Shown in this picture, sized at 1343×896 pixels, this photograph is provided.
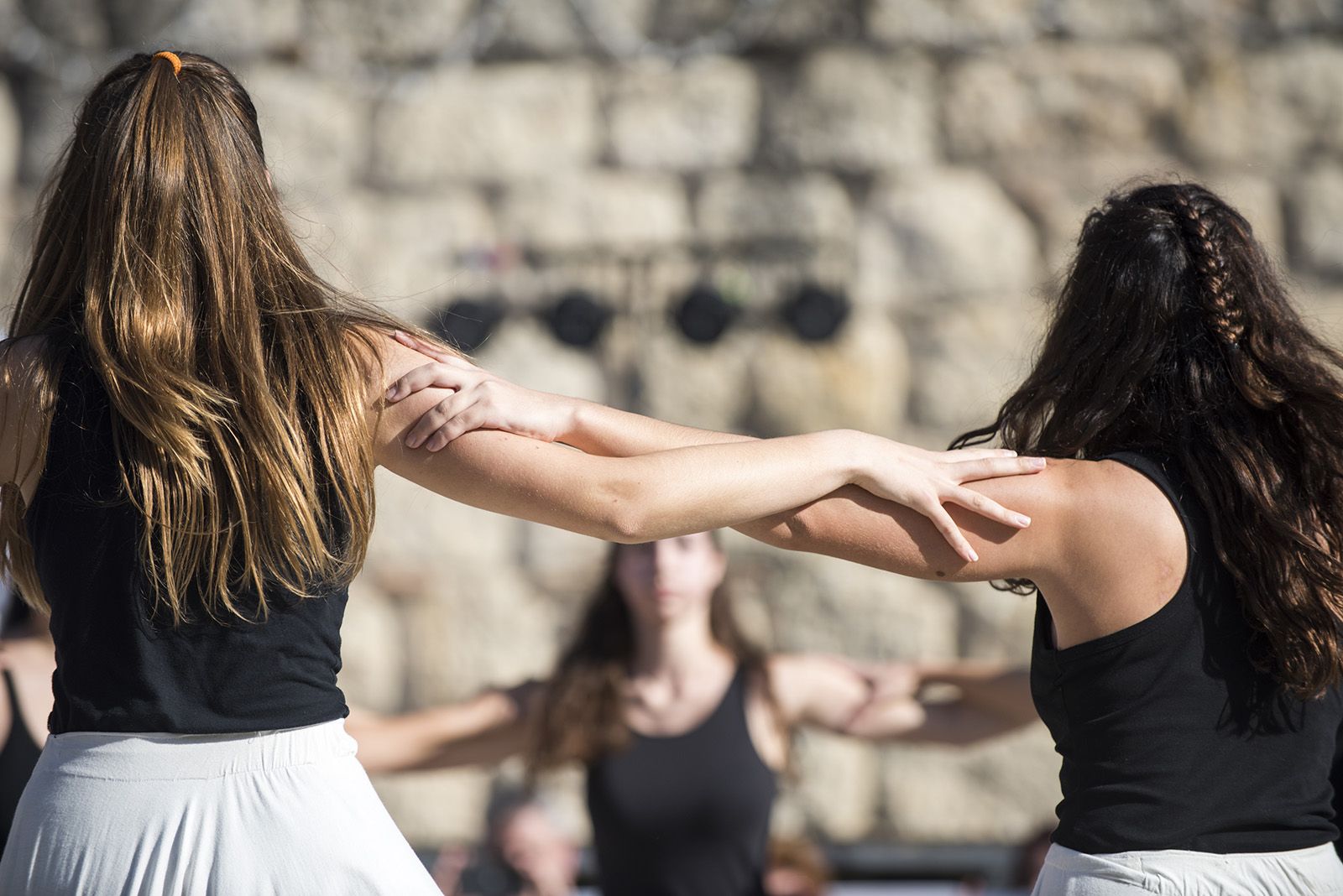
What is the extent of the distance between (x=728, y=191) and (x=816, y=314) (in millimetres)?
441

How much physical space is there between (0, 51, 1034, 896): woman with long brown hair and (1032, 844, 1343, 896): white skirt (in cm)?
79

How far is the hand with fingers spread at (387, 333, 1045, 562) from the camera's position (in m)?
1.59

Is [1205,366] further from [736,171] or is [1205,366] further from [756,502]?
[736,171]

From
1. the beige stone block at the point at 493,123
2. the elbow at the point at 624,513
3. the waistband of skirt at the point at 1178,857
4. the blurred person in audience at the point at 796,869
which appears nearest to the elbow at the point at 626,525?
the elbow at the point at 624,513

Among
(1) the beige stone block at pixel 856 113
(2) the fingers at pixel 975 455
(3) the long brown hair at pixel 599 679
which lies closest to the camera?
(2) the fingers at pixel 975 455

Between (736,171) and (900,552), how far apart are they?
2.25 m

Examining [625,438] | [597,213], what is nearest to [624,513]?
[625,438]

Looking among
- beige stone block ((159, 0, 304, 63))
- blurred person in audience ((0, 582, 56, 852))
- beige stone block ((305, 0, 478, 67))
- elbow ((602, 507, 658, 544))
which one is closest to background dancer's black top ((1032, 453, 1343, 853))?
elbow ((602, 507, 658, 544))

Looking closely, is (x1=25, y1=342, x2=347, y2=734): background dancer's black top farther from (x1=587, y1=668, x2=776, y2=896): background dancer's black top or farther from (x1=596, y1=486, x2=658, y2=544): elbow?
(x1=587, y1=668, x2=776, y2=896): background dancer's black top

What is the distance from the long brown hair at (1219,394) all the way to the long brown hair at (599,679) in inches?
46.3

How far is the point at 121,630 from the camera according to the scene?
1422 millimetres

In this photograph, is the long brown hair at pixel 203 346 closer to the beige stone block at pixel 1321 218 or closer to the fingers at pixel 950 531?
the fingers at pixel 950 531

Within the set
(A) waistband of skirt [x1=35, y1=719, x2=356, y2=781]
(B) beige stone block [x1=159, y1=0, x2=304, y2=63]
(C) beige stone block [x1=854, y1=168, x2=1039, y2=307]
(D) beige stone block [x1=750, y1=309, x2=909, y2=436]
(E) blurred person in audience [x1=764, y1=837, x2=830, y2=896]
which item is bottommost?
(E) blurred person in audience [x1=764, y1=837, x2=830, y2=896]

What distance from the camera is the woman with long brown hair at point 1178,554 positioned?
1.57 meters
